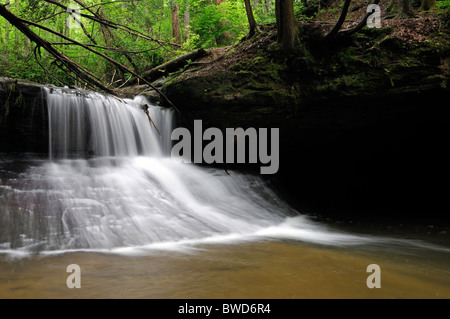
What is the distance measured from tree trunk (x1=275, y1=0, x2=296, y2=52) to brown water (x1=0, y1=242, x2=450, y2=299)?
4509 millimetres

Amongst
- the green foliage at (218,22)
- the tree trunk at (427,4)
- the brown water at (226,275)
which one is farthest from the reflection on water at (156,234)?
the green foliage at (218,22)

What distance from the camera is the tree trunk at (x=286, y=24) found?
5.85 m

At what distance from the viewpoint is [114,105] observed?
7090 mm

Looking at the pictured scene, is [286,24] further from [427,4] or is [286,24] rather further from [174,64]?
[174,64]

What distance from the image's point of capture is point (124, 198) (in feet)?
16.0

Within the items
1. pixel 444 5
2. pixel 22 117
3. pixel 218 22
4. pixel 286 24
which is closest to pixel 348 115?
pixel 286 24

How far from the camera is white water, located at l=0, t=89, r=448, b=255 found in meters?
3.68

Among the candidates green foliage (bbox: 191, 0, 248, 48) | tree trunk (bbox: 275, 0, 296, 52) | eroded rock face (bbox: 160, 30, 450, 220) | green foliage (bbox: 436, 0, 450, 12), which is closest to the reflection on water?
eroded rock face (bbox: 160, 30, 450, 220)

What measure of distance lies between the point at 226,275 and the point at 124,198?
300 cm

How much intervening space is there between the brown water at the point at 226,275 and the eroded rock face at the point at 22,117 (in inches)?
147

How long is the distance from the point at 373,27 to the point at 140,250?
239 inches

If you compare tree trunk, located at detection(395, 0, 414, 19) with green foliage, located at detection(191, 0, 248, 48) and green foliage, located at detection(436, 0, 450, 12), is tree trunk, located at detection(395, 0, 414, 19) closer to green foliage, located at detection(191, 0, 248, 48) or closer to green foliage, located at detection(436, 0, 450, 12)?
green foliage, located at detection(436, 0, 450, 12)
